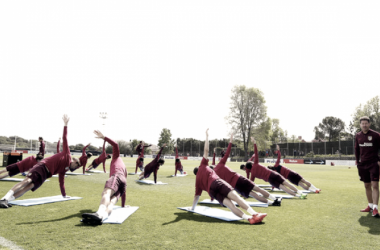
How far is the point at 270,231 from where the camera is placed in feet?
17.2

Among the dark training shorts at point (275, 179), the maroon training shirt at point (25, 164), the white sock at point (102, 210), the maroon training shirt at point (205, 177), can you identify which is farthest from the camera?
the maroon training shirt at point (25, 164)

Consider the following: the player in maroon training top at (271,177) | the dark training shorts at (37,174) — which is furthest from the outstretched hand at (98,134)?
the player in maroon training top at (271,177)

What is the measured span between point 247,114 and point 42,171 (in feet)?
160

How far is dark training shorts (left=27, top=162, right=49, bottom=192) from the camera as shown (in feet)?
22.7

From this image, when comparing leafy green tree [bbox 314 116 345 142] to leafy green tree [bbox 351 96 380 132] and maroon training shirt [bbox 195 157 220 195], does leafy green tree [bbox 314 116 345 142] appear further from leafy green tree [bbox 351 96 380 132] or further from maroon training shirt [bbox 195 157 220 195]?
maroon training shirt [bbox 195 157 220 195]

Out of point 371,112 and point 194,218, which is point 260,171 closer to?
point 194,218

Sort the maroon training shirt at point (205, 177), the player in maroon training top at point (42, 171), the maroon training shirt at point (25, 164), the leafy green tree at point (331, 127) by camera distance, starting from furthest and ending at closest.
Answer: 1. the leafy green tree at point (331, 127)
2. the maroon training shirt at point (25, 164)
3. the player in maroon training top at point (42, 171)
4. the maroon training shirt at point (205, 177)

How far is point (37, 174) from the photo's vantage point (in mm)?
6996

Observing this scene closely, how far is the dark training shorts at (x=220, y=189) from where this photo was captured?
227 inches

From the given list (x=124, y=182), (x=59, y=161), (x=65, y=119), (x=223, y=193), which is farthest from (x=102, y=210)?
(x=65, y=119)

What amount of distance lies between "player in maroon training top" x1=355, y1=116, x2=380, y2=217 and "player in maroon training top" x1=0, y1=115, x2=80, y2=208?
8358mm

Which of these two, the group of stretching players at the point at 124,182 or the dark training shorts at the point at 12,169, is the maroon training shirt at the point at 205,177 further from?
the dark training shorts at the point at 12,169

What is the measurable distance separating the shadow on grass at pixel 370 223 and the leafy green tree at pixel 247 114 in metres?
46.0

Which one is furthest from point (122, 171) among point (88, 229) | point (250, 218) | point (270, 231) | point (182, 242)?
point (270, 231)
